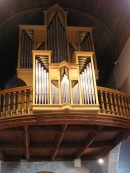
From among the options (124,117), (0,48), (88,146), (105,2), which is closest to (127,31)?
(105,2)

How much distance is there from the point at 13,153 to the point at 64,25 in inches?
224

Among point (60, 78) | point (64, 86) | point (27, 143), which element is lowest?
point (27, 143)

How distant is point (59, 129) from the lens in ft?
31.6

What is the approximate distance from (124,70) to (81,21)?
10.7 feet

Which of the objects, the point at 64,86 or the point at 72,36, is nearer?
the point at 64,86

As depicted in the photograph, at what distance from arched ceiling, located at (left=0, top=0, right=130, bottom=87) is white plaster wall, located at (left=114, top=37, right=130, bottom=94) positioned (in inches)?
14.4

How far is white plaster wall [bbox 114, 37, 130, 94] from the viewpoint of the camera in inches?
450

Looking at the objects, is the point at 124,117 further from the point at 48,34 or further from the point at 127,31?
the point at 48,34

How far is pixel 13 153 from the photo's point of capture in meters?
12.0

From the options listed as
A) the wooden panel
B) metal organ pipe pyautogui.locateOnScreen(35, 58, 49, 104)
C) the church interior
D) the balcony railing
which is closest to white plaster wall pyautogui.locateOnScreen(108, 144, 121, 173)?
the church interior

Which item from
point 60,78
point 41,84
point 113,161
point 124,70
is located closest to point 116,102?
point 60,78

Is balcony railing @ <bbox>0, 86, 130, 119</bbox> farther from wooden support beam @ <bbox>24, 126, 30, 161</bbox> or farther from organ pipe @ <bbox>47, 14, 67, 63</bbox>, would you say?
organ pipe @ <bbox>47, 14, 67, 63</bbox>

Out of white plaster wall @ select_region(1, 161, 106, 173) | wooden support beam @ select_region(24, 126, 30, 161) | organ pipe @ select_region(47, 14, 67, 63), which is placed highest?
organ pipe @ select_region(47, 14, 67, 63)

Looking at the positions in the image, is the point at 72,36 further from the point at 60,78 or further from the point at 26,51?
the point at 60,78
